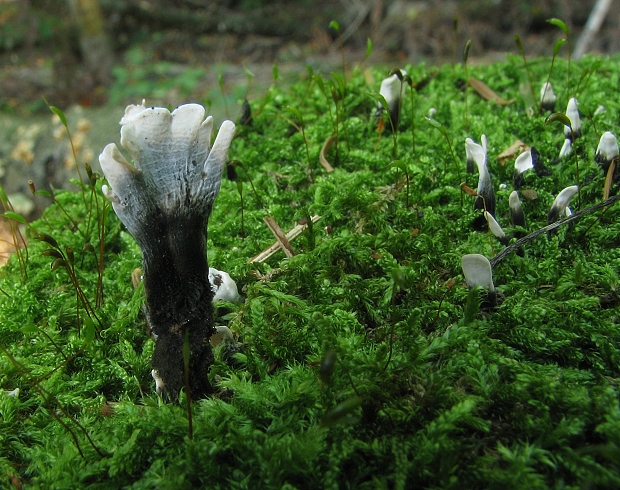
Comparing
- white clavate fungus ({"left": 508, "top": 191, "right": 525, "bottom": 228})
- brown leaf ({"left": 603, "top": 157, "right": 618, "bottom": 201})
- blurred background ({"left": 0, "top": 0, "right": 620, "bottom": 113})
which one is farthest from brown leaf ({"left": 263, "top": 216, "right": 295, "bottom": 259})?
blurred background ({"left": 0, "top": 0, "right": 620, "bottom": 113})

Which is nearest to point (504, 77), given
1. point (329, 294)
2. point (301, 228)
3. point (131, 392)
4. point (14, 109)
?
point (301, 228)

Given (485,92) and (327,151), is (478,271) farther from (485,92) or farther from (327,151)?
(485,92)

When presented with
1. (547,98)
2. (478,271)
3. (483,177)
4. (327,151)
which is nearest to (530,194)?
(483,177)

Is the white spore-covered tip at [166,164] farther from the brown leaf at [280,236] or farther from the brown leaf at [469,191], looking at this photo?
the brown leaf at [469,191]

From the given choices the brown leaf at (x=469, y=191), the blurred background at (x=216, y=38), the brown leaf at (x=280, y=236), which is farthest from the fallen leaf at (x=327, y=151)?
the blurred background at (x=216, y=38)

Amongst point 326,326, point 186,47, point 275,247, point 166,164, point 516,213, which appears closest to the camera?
point 166,164

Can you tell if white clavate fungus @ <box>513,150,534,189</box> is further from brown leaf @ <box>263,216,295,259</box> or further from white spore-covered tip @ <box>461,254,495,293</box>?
brown leaf @ <box>263,216,295,259</box>

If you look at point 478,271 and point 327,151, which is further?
point 327,151

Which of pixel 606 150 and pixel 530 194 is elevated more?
pixel 606 150
